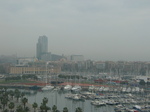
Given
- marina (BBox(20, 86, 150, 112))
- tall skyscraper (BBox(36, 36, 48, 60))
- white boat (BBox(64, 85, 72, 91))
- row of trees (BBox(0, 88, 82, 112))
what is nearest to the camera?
row of trees (BBox(0, 88, 82, 112))

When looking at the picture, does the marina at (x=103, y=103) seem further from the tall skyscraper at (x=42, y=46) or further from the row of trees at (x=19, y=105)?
the tall skyscraper at (x=42, y=46)

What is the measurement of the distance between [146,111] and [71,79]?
12110mm

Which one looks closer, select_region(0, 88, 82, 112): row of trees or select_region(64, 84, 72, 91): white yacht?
select_region(0, 88, 82, 112): row of trees

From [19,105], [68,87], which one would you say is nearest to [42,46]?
[68,87]

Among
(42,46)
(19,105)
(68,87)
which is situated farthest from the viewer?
(42,46)

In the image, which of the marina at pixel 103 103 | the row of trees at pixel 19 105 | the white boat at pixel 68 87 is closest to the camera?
the row of trees at pixel 19 105

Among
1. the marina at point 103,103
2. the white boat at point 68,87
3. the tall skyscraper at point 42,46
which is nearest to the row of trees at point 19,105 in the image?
the marina at point 103,103

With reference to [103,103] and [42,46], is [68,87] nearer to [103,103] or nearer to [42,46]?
[103,103]

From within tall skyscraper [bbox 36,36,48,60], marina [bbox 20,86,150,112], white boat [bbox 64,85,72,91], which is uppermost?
tall skyscraper [bbox 36,36,48,60]

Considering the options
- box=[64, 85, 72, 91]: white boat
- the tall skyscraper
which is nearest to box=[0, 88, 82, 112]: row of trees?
box=[64, 85, 72, 91]: white boat

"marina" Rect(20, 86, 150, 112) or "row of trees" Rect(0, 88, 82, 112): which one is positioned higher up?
"row of trees" Rect(0, 88, 82, 112)

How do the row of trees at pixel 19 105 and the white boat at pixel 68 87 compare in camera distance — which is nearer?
the row of trees at pixel 19 105

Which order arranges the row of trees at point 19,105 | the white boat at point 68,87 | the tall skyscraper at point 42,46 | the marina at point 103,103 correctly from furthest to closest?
the tall skyscraper at point 42,46
the white boat at point 68,87
the marina at point 103,103
the row of trees at point 19,105

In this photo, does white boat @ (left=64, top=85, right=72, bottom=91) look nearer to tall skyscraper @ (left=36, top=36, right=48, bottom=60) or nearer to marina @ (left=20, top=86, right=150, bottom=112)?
marina @ (left=20, top=86, right=150, bottom=112)
